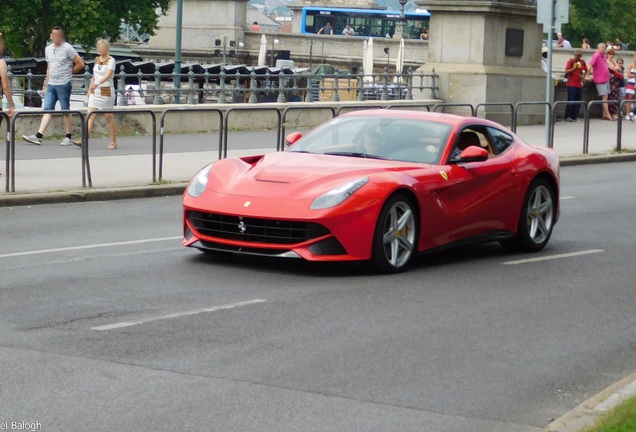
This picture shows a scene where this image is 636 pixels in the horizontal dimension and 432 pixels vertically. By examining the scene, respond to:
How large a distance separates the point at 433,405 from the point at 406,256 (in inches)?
179

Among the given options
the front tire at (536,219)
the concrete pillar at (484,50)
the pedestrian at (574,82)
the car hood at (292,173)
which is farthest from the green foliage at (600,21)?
the car hood at (292,173)

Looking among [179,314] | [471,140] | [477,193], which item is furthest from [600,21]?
[179,314]

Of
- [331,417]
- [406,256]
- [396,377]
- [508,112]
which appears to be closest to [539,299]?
[406,256]

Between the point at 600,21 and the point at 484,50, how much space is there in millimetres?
75412

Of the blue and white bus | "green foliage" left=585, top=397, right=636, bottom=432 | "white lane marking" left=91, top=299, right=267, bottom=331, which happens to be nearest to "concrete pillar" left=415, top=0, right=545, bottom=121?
"white lane marking" left=91, top=299, right=267, bottom=331

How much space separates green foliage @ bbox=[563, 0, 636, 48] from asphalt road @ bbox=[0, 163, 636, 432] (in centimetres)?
9273

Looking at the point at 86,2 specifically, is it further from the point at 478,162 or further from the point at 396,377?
the point at 396,377

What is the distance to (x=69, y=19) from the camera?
64.7 metres

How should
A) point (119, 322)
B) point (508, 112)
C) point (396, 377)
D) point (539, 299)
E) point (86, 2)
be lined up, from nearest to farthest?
point (396, 377)
point (119, 322)
point (539, 299)
point (508, 112)
point (86, 2)

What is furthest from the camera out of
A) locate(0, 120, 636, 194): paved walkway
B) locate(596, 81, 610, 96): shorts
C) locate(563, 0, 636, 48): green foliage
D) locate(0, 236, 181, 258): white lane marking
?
locate(563, 0, 636, 48): green foliage

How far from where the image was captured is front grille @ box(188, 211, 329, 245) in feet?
36.5

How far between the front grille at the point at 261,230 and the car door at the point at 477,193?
139 centimetres

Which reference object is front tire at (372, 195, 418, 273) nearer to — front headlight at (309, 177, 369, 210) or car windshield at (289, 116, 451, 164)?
front headlight at (309, 177, 369, 210)

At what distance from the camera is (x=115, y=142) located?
23359 mm
